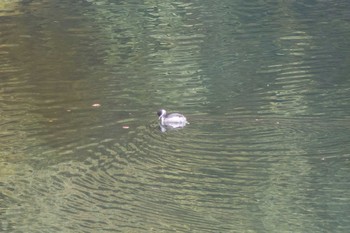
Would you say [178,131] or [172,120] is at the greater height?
[172,120]

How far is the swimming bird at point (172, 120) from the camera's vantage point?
13095 millimetres

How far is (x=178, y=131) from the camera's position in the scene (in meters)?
13.2

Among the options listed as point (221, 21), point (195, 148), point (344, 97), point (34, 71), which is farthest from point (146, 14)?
point (195, 148)

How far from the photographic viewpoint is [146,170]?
11.8 metres

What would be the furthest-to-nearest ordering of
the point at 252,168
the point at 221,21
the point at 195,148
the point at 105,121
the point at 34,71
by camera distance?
the point at 221,21 → the point at 34,71 → the point at 105,121 → the point at 195,148 → the point at 252,168

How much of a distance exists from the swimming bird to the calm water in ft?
0.54

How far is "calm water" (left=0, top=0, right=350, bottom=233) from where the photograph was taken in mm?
10602

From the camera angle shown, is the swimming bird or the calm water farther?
the swimming bird

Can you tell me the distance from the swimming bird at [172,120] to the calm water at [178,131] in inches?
6.5

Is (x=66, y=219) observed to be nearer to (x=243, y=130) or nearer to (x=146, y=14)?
(x=243, y=130)

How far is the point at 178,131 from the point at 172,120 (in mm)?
196

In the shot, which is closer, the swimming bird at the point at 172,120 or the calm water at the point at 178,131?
the calm water at the point at 178,131

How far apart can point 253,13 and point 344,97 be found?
33.7 feet

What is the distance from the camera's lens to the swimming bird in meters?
13.1
